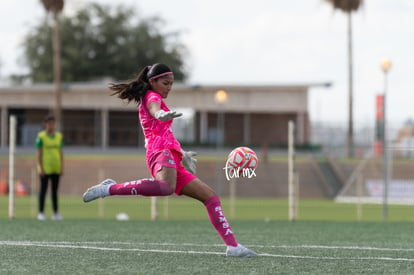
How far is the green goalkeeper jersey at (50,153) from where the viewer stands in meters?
16.4

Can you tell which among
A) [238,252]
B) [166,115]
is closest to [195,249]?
[238,252]

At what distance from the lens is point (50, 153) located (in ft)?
53.9

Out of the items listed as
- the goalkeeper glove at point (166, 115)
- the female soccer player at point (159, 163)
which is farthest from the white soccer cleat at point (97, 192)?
the goalkeeper glove at point (166, 115)

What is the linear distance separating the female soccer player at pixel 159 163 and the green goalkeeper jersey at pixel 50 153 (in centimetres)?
818

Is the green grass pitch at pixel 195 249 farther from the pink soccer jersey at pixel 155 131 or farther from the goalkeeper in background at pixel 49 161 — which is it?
the goalkeeper in background at pixel 49 161

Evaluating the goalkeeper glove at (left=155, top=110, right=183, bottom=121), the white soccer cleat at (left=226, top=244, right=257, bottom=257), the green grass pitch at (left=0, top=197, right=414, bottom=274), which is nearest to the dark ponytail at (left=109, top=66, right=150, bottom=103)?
the goalkeeper glove at (left=155, top=110, right=183, bottom=121)

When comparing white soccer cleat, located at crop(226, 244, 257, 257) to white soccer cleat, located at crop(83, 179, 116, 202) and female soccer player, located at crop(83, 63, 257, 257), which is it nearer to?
female soccer player, located at crop(83, 63, 257, 257)

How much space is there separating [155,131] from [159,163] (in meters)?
0.32

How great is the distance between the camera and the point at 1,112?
51000mm

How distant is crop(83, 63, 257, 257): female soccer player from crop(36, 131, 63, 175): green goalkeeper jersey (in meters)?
8.18

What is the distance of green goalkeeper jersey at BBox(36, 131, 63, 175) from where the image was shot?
1639cm

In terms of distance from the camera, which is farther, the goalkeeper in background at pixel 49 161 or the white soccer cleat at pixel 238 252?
the goalkeeper in background at pixel 49 161

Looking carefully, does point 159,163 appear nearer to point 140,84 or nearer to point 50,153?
point 140,84

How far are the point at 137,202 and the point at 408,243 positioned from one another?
21.8 m
